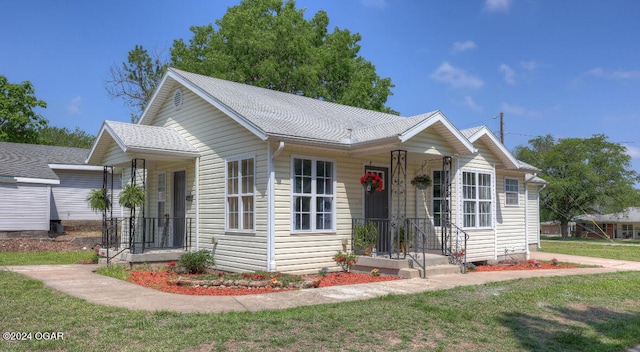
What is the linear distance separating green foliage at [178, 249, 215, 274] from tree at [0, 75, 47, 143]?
28109 millimetres

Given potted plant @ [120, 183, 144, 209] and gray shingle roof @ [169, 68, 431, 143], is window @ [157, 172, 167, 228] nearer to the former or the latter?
potted plant @ [120, 183, 144, 209]

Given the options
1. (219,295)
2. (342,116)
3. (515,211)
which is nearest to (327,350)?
(219,295)

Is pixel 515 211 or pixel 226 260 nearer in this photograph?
pixel 226 260

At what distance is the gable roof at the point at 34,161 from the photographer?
22359mm

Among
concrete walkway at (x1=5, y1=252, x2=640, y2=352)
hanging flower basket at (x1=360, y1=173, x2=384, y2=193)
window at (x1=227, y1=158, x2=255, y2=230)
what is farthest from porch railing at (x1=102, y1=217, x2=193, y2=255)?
hanging flower basket at (x1=360, y1=173, x2=384, y2=193)

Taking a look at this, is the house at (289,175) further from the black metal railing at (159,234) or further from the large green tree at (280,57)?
the large green tree at (280,57)

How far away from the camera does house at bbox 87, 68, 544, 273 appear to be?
36.8 ft

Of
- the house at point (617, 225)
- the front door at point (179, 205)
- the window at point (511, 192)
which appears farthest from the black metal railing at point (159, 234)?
the house at point (617, 225)

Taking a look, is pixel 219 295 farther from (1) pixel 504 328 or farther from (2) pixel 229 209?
(1) pixel 504 328

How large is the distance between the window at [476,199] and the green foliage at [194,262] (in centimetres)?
713

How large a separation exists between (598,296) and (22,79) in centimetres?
3677

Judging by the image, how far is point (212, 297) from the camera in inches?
333

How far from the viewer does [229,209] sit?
12.1m

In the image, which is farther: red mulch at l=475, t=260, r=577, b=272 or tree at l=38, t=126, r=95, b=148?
tree at l=38, t=126, r=95, b=148
